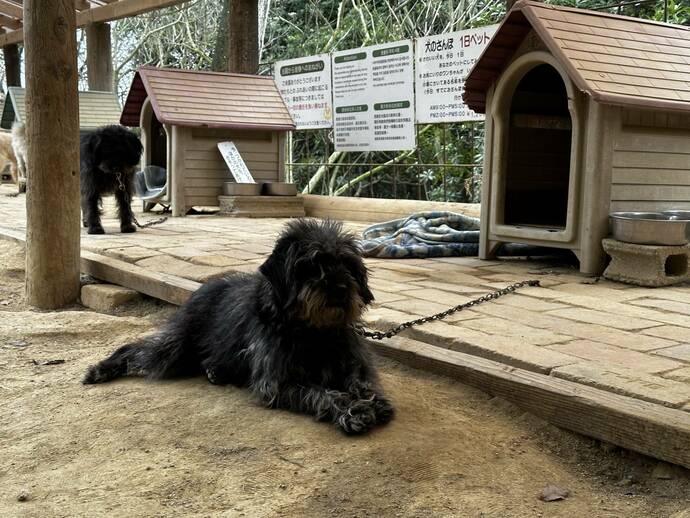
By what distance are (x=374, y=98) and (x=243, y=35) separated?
287 centimetres

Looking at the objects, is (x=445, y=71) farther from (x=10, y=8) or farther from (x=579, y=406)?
(x=10, y=8)

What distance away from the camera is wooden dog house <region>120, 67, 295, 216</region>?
1052 centimetres

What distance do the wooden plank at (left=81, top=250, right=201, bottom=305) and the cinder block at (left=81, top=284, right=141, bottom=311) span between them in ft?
0.21

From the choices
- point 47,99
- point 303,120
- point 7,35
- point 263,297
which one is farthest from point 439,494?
point 7,35

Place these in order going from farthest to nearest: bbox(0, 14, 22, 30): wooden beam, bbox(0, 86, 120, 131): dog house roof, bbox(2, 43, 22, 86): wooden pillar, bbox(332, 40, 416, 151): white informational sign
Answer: bbox(2, 43, 22, 86): wooden pillar, bbox(0, 14, 22, 30): wooden beam, bbox(0, 86, 120, 131): dog house roof, bbox(332, 40, 416, 151): white informational sign

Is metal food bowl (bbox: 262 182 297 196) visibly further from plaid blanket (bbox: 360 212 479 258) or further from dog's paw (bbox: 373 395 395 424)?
dog's paw (bbox: 373 395 395 424)

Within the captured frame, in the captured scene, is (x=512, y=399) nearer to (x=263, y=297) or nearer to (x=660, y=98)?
(x=263, y=297)

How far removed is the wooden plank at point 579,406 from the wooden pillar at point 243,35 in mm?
9070

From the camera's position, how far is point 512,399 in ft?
10.2

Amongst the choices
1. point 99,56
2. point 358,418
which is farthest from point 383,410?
point 99,56

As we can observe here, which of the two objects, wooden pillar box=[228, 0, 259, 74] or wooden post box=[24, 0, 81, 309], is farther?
wooden pillar box=[228, 0, 259, 74]

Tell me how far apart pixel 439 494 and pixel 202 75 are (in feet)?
32.1

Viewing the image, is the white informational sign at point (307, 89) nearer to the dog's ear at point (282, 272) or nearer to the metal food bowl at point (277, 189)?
the metal food bowl at point (277, 189)

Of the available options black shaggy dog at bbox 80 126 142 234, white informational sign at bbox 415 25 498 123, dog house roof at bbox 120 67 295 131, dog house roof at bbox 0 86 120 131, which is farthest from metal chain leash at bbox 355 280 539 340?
dog house roof at bbox 0 86 120 131
